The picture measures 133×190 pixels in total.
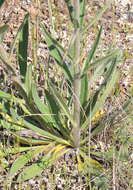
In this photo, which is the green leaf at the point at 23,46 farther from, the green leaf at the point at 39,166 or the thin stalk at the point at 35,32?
the green leaf at the point at 39,166

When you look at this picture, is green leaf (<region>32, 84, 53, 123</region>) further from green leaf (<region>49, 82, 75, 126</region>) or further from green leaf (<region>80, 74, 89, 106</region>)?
green leaf (<region>80, 74, 89, 106</region>)

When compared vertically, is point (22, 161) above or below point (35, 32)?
below

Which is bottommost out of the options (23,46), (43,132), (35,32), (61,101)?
(43,132)

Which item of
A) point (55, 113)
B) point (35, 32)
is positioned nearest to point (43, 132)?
point (55, 113)

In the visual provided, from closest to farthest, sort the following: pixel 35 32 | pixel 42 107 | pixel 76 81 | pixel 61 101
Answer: pixel 76 81, pixel 61 101, pixel 42 107, pixel 35 32

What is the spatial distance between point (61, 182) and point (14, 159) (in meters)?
0.27

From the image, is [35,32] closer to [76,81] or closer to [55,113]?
[55,113]

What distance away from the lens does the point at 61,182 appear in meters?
2.01

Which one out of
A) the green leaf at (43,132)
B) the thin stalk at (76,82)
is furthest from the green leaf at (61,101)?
the green leaf at (43,132)

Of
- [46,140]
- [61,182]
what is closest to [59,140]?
[46,140]

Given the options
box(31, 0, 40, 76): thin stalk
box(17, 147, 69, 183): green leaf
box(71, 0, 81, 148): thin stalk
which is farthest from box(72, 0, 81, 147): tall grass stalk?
box(31, 0, 40, 76): thin stalk

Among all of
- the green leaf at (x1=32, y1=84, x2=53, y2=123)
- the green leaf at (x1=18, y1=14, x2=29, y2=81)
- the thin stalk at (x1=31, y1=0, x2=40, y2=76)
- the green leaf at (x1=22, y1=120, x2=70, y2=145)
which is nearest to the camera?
the green leaf at (x1=18, y1=14, x2=29, y2=81)

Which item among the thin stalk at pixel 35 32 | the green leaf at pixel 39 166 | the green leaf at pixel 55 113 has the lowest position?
the green leaf at pixel 39 166

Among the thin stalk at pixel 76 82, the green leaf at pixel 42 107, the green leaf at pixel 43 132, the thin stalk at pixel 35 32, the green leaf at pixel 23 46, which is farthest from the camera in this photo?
the thin stalk at pixel 35 32
